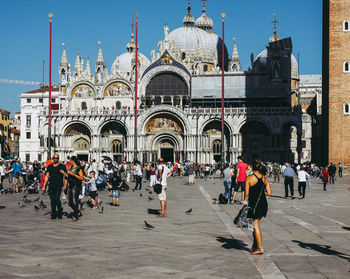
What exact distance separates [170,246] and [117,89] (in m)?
52.3

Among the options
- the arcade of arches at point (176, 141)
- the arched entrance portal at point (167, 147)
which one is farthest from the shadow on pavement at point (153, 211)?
the arched entrance portal at point (167, 147)

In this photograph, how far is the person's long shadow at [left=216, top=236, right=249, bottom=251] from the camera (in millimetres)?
9422

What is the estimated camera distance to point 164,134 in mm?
58156

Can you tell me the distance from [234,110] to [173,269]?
49943 mm

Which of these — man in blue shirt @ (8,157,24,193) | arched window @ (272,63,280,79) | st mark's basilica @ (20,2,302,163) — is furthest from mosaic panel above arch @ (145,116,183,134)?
man in blue shirt @ (8,157,24,193)

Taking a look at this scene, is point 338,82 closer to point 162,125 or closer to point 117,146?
point 162,125

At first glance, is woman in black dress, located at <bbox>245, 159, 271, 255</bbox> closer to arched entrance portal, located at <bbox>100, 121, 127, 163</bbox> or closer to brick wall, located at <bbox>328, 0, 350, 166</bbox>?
brick wall, located at <bbox>328, 0, 350, 166</bbox>

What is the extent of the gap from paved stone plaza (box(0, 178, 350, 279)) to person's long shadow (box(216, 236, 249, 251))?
0.02m

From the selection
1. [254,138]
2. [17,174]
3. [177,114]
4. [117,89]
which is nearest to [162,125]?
[177,114]

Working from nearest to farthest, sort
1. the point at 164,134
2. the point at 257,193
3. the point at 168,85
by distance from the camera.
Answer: the point at 257,193, the point at 164,134, the point at 168,85

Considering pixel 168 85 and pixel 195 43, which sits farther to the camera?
pixel 195 43

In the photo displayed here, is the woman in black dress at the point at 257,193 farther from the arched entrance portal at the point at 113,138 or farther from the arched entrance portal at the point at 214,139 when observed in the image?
the arched entrance portal at the point at 113,138

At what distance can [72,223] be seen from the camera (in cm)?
1270

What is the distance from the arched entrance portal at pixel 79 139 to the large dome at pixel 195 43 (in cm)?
1736
